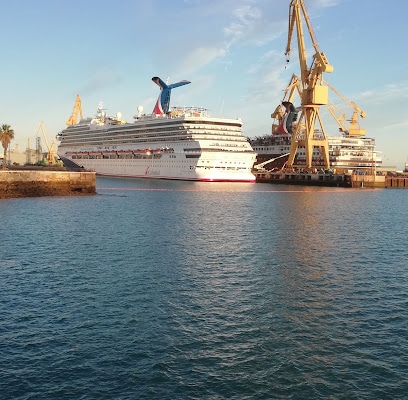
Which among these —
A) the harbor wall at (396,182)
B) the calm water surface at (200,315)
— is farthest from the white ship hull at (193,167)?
the calm water surface at (200,315)

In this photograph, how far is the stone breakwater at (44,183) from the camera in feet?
201

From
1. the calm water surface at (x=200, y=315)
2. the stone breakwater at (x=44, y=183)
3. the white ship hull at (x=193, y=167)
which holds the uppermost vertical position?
the white ship hull at (x=193, y=167)

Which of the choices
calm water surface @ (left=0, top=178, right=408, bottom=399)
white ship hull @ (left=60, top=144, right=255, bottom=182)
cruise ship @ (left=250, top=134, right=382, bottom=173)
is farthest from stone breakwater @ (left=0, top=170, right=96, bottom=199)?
cruise ship @ (left=250, top=134, right=382, bottom=173)

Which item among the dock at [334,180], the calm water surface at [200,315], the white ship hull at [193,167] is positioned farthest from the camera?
the dock at [334,180]

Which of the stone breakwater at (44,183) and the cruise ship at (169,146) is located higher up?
the cruise ship at (169,146)

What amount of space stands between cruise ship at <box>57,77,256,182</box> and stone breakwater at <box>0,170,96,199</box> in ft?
121

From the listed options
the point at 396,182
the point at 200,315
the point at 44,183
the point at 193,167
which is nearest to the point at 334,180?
the point at 396,182

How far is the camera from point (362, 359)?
572 inches

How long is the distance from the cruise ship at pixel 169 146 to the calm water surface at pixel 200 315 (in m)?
67.2

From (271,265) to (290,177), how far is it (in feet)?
316

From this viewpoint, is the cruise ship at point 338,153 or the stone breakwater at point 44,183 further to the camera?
the cruise ship at point 338,153

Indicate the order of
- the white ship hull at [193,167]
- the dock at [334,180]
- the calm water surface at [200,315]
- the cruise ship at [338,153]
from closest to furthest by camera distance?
the calm water surface at [200,315], the white ship hull at [193,167], the dock at [334,180], the cruise ship at [338,153]

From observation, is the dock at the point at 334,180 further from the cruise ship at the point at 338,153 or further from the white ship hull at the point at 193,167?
the cruise ship at the point at 338,153

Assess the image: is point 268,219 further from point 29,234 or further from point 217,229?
point 29,234
